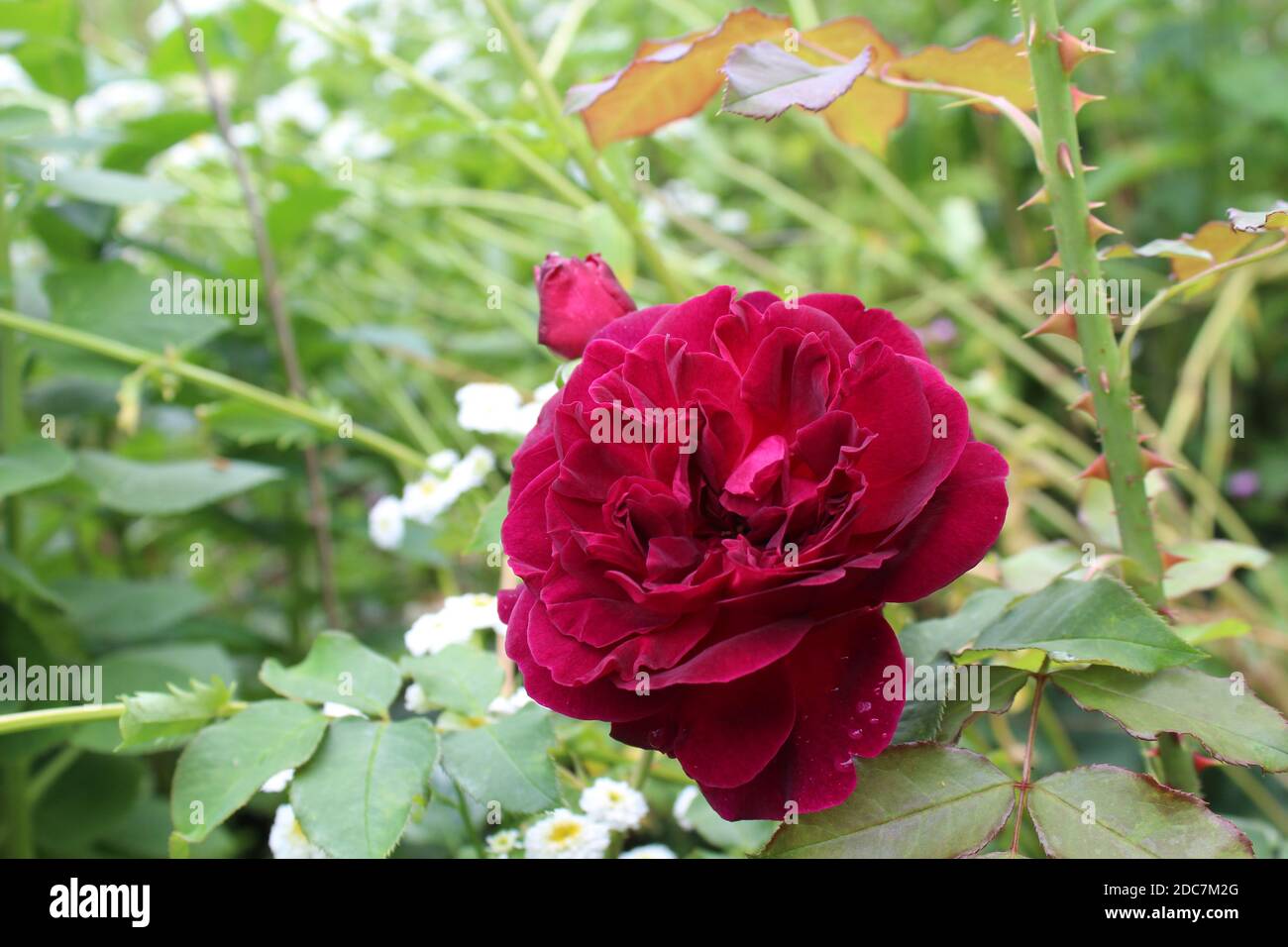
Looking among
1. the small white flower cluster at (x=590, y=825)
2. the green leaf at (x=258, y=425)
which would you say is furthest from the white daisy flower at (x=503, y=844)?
the green leaf at (x=258, y=425)

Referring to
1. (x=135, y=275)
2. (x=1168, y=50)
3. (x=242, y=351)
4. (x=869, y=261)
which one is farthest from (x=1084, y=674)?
(x=1168, y=50)

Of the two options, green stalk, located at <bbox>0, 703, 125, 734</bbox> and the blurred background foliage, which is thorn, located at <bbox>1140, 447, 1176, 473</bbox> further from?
green stalk, located at <bbox>0, 703, 125, 734</bbox>

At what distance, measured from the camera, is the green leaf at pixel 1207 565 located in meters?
0.50

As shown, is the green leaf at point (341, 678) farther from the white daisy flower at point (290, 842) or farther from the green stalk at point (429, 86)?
the green stalk at point (429, 86)

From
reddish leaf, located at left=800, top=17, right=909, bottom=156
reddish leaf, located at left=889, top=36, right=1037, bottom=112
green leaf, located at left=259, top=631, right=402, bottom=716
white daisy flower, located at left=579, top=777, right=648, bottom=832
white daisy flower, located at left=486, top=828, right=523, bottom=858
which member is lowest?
white daisy flower, located at left=486, top=828, right=523, bottom=858

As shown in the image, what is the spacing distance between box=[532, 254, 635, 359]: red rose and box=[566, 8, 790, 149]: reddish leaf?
0.09 meters

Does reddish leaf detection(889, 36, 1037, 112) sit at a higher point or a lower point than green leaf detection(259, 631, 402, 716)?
higher

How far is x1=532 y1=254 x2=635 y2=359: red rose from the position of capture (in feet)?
1.36

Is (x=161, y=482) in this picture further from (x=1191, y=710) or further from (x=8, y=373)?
(x=1191, y=710)

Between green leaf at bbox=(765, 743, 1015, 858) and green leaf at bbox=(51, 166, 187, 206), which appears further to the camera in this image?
green leaf at bbox=(51, 166, 187, 206)

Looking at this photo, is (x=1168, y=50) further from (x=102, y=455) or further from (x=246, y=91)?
(x=102, y=455)

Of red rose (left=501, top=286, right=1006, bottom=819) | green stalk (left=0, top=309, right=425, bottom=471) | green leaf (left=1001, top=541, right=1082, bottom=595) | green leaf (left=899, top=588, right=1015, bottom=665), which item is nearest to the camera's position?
red rose (left=501, top=286, right=1006, bottom=819)

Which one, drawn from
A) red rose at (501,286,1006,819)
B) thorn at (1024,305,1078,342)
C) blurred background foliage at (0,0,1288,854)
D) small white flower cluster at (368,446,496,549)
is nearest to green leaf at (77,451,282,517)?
blurred background foliage at (0,0,1288,854)

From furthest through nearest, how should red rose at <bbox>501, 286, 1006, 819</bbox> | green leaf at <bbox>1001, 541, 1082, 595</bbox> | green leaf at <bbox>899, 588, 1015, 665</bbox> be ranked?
1. green leaf at <bbox>1001, 541, 1082, 595</bbox>
2. green leaf at <bbox>899, 588, 1015, 665</bbox>
3. red rose at <bbox>501, 286, 1006, 819</bbox>
